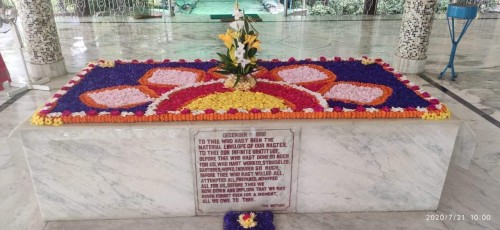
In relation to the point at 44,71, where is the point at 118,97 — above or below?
above

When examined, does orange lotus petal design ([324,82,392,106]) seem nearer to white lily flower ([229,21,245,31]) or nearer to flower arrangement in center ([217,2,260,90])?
flower arrangement in center ([217,2,260,90])

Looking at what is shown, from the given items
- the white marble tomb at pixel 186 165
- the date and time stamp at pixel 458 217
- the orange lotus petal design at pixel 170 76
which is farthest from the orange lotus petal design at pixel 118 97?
the date and time stamp at pixel 458 217

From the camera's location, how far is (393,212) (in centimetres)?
246

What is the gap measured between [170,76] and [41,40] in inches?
101

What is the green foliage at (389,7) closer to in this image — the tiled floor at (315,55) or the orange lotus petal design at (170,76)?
the tiled floor at (315,55)

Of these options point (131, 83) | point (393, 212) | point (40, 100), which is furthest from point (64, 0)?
point (393, 212)

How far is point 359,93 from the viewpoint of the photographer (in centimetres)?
262

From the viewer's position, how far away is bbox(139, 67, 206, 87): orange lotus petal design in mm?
2846

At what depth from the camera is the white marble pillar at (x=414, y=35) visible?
456 cm

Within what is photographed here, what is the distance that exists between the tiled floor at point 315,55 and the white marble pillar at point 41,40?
0.20 meters

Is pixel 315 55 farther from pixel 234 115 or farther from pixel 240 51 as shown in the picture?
pixel 234 115

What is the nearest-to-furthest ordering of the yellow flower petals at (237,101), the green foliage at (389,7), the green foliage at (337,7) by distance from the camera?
1. the yellow flower petals at (237,101)
2. the green foliage at (389,7)
3. the green foliage at (337,7)

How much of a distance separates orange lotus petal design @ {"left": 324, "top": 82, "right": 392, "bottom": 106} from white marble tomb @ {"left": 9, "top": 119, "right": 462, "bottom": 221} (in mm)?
278

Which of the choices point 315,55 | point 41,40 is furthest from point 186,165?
point 315,55
